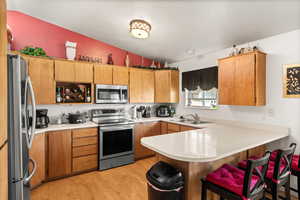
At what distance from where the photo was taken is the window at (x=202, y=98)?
3.43m

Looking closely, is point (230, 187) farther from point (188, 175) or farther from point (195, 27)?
point (195, 27)

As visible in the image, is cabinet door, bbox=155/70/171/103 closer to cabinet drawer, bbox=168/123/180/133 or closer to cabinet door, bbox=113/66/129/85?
cabinet drawer, bbox=168/123/180/133

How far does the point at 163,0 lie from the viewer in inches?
78.4

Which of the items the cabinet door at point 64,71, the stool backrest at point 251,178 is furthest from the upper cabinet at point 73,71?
the stool backrest at point 251,178

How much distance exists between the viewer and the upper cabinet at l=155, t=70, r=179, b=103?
3.99 metres

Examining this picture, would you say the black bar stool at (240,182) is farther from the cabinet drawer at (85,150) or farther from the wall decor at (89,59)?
the wall decor at (89,59)

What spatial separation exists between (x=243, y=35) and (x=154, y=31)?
1.47m

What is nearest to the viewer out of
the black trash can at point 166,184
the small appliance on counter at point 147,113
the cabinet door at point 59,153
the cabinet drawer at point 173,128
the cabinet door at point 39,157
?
the black trash can at point 166,184

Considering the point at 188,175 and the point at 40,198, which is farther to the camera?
the point at 40,198

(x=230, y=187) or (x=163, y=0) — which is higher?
(x=163, y=0)

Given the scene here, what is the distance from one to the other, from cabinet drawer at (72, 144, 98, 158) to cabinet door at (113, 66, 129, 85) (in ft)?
4.64

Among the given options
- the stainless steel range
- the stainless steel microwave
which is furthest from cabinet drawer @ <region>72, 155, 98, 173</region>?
the stainless steel microwave

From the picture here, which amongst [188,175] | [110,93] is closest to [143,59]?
[110,93]

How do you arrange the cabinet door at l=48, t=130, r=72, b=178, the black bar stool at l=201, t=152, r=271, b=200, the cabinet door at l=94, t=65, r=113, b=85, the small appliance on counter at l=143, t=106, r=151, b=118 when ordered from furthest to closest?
the small appliance on counter at l=143, t=106, r=151, b=118, the cabinet door at l=94, t=65, r=113, b=85, the cabinet door at l=48, t=130, r=72, b=178, the black bar stool at l=201, t=152, r=271, b=200
